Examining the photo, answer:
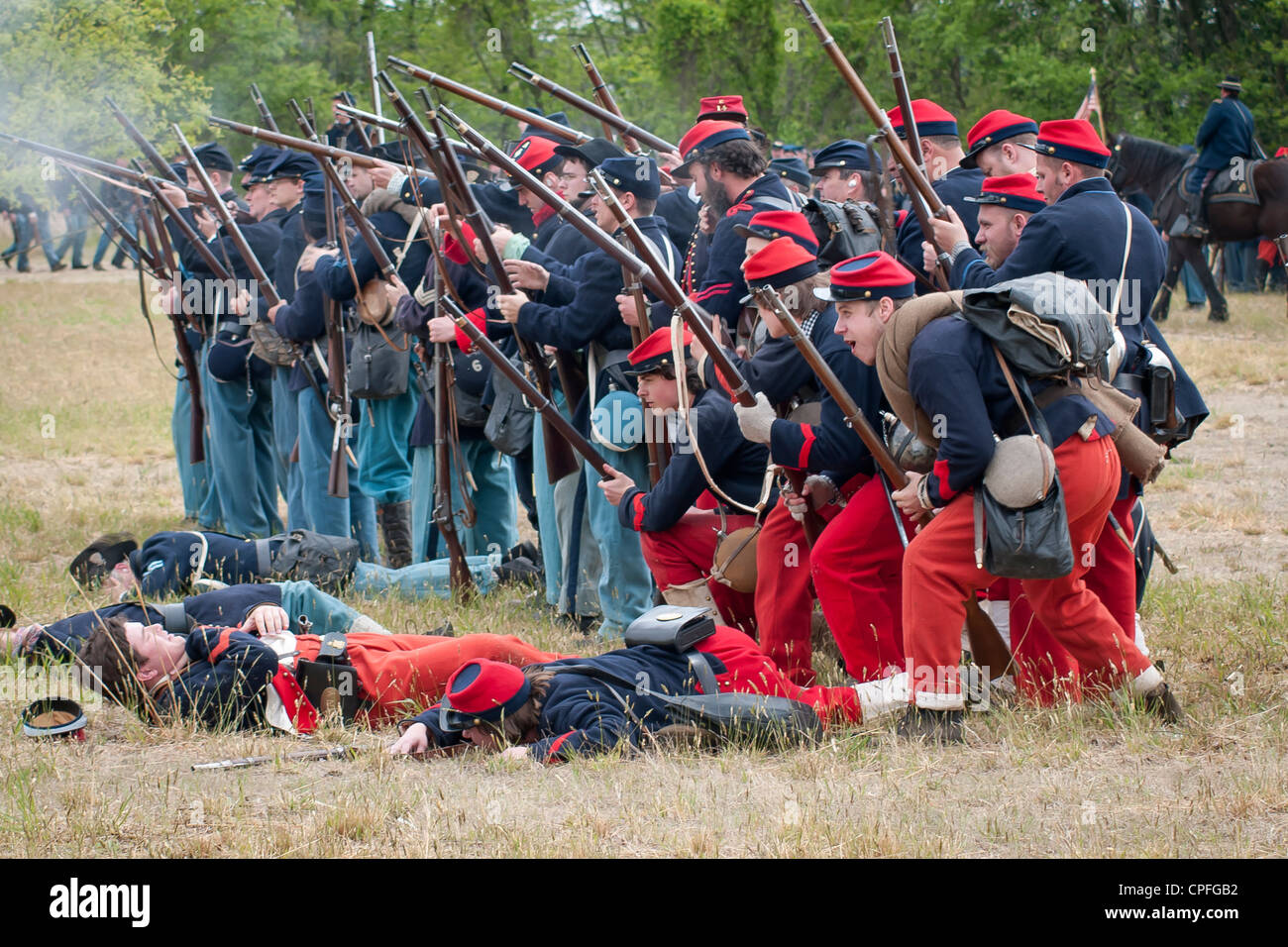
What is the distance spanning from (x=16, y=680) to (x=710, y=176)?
3552 mm

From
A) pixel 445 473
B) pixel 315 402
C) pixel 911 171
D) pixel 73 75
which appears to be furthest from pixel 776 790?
pixel 73 75

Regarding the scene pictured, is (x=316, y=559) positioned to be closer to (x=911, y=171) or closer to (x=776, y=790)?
(x=911, y=171)

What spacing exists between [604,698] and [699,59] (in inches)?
756

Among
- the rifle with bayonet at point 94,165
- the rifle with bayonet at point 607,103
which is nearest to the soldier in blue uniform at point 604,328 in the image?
the rifle with bayonet at point 607,103

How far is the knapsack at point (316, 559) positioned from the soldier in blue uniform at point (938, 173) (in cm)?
324

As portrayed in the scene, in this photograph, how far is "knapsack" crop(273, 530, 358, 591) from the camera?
7.48 metres

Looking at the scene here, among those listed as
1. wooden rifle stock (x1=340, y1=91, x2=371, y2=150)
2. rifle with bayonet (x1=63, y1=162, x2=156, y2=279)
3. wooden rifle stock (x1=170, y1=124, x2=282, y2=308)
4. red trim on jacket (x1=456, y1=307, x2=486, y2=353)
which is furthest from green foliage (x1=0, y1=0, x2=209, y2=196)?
red trim on jacket (x1=456, y1=307, x2=486, y2=353)

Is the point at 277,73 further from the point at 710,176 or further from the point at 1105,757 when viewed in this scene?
the point at 1105,757

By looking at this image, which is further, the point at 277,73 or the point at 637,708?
the point at 277,73

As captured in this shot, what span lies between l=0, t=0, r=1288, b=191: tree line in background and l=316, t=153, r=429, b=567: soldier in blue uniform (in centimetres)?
1223

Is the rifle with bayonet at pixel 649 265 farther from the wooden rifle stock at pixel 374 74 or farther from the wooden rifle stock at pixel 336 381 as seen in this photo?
the wooden rifle stock at pixel 336 381

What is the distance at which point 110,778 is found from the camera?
4820 millimetres
